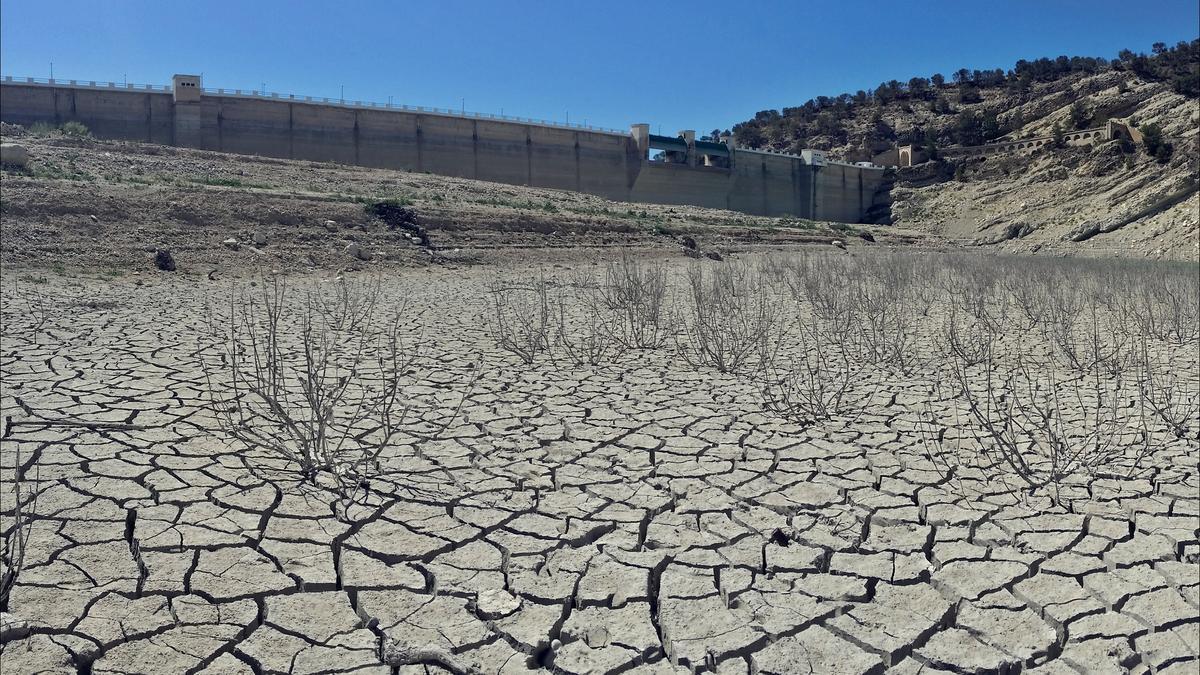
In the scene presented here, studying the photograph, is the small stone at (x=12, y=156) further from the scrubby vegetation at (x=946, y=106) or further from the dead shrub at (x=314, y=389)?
the scrubby vegetation at (x=946, y=106)

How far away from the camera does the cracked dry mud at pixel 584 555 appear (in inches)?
86.2

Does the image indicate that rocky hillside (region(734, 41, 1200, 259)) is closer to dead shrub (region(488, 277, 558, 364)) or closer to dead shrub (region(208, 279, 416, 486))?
dead shrub (region(488, 277, 558, 364))

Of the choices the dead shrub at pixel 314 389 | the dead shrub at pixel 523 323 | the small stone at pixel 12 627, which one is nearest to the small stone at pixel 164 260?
the dead shrub at pixel 314 389

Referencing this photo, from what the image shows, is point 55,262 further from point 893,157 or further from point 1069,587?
point 893,157

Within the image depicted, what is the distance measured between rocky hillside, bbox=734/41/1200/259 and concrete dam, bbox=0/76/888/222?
5582 millimetres

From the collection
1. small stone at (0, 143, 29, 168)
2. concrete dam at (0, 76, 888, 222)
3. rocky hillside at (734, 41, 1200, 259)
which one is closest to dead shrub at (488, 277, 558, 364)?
small stone at (0, 143, 29, 168)

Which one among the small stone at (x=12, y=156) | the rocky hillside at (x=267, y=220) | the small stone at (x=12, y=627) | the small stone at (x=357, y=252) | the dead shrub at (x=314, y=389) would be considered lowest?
the small stone at (x=12, y=627)

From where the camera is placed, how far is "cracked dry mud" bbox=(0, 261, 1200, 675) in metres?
2.19

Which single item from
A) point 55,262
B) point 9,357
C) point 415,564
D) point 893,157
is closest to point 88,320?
point 9,357

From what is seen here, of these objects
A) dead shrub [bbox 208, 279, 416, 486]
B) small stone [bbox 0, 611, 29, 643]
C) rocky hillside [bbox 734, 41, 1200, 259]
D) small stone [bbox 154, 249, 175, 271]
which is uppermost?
rocky hillside [bbox 734, 41, 1200, 259]

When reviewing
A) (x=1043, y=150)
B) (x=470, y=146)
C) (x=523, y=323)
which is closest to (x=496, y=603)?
(x=523, y=323)

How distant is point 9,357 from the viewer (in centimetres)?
534

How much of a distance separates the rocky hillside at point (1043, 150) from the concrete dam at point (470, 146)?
558 cm

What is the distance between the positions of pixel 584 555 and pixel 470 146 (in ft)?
118
